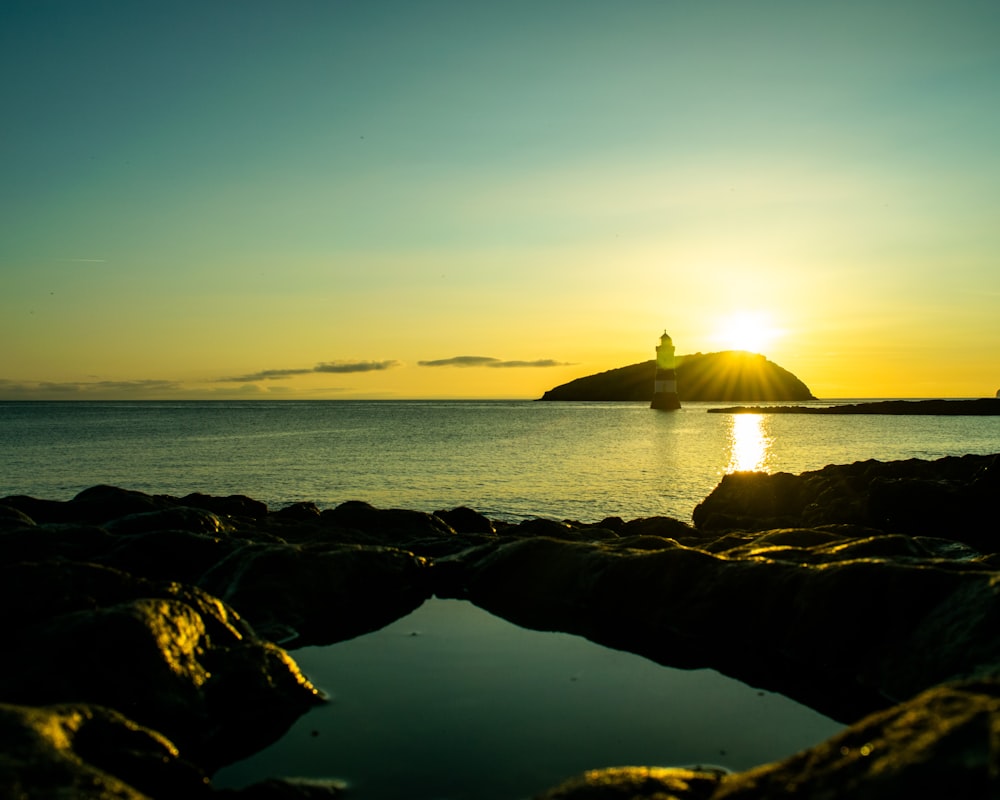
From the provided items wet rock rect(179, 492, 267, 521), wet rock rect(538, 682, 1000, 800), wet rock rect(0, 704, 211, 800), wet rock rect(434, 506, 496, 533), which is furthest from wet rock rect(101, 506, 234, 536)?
wet rock rect(538, 682, 1000, 800)

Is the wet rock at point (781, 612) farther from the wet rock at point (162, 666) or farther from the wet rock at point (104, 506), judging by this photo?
the wet rock at point (104, 506)

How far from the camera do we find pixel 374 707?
685 centimetres

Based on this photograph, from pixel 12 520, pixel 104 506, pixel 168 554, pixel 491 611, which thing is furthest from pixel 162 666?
pixel 104 506

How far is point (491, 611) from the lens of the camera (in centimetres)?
1030

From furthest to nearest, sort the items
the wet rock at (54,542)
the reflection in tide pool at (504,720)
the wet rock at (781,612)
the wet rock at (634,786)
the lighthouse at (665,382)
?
the lighthouse at (665,382)
the wet rock at (54,542)
the wet rock at (781,612)
the reflection in tide pool at (504,720)
the wet rock at (634,786)

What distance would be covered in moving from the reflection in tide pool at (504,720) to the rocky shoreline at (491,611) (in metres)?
0.38

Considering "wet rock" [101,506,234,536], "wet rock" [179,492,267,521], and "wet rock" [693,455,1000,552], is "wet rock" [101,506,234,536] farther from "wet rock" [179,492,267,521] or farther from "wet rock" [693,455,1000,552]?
"wet rock" [693,455,1000,552]

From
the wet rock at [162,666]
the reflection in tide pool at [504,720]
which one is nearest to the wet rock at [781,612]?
the reflection in tide pool at [504,720]

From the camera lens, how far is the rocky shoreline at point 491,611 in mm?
3799

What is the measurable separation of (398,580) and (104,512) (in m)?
8.22

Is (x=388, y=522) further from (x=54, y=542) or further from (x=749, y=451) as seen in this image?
(x=749, y=451)

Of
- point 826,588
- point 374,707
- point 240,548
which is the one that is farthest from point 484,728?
point 240,548

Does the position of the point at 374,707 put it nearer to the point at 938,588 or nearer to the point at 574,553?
the point at 574,553

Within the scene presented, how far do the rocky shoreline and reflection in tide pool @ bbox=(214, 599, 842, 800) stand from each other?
0.38 m
